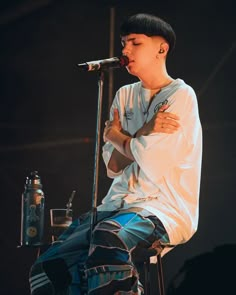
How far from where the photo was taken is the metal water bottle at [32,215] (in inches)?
107

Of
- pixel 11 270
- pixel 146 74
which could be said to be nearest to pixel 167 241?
pixel 146 74

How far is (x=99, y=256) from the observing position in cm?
200

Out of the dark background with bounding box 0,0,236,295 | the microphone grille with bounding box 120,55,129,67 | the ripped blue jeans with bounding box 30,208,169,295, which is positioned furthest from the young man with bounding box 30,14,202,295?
the dark background with bounding box 0,0,236,295

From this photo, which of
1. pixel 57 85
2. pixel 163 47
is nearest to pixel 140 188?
pixel 163 47

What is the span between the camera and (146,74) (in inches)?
96.3

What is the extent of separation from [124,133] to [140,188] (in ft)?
0.80

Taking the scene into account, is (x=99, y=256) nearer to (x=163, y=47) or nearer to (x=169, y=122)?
(x=169, y=122)

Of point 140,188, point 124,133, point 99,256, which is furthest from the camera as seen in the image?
point 124,133

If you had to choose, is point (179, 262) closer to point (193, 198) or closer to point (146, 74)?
point (193, 198)

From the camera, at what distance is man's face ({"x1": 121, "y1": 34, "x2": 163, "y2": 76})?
7.86ft

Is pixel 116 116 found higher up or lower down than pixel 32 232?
higher up

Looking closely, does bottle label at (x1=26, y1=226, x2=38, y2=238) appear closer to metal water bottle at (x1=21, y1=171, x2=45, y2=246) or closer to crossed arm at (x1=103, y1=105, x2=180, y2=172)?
metal water bottle at (x1=21, y1=171, x2=45, y2=246)

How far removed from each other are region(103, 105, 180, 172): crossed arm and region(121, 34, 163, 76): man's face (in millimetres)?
180

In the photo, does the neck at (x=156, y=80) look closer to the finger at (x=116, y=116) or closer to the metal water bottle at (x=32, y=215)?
the finger at (x=116, y=116)
